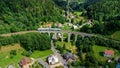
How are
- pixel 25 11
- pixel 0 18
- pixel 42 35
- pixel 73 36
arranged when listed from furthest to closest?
1. pixel 25 11
2. pixel 0 18
3. pixel 73 36
4. pixel 42 35

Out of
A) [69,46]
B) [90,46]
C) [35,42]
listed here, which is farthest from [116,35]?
[35,42]

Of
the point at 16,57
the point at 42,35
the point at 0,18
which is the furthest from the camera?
the point at 0,18

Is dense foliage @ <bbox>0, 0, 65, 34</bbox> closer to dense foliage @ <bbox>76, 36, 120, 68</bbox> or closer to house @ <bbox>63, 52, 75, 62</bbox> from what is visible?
dense foliage @ <bbox>76, 36, 120, 68</bbox>

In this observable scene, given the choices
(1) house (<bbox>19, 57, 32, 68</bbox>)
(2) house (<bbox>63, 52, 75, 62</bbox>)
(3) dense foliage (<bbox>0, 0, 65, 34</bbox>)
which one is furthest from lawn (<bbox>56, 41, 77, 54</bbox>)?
(1) house (<bbox>19, 57, 32, 68</bbox>)

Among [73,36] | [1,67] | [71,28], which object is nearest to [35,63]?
[1,67]

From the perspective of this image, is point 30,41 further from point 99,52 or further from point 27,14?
point 27,14

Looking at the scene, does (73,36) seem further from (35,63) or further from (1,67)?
(1,67)
